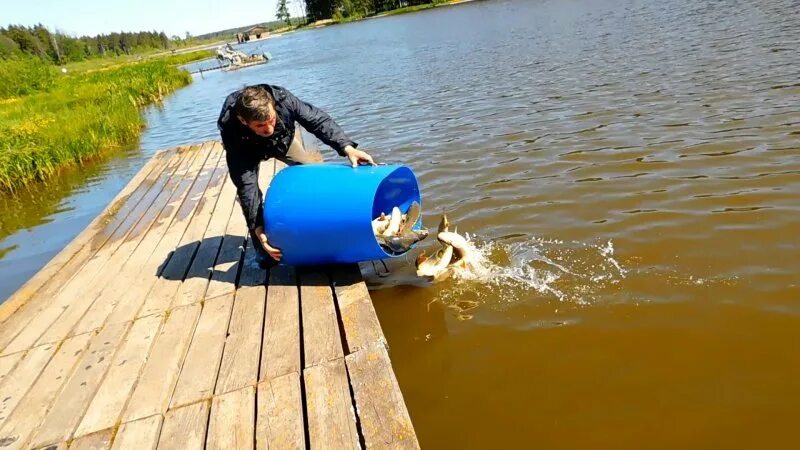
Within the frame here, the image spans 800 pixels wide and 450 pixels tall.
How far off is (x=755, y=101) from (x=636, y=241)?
14.2ft

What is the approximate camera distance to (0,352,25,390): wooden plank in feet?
11.8

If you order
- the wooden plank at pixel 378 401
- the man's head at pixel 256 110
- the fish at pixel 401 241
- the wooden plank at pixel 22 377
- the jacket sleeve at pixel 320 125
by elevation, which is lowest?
the wooden plank at pixel 22 377

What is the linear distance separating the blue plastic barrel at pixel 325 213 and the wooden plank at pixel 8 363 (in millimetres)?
1897

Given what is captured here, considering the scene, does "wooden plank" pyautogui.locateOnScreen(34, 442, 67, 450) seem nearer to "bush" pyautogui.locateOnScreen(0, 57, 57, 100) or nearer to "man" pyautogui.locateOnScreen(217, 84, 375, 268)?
"man" pyautogui.locateOnScreen(217, 84, 375, 268)

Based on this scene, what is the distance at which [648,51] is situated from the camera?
12172mm

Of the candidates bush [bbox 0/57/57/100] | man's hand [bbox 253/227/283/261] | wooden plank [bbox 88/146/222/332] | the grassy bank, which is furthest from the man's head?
bush [bbox 0/57/57/100]

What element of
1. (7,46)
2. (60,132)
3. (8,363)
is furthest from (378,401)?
(7,46)

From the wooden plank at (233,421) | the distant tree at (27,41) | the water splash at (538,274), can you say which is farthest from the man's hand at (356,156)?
the distant tree at (27,41)

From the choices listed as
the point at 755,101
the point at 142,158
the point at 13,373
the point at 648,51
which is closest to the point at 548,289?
the point at 13,373

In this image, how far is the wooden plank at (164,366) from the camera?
2.97m

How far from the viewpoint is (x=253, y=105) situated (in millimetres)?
3488

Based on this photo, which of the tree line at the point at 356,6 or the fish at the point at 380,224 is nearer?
the fish at the point at 380,224

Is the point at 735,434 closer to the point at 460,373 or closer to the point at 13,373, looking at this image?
the point at 460,373

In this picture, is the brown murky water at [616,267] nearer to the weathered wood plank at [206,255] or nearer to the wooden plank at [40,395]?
the weathered wood plank at [206,255]
